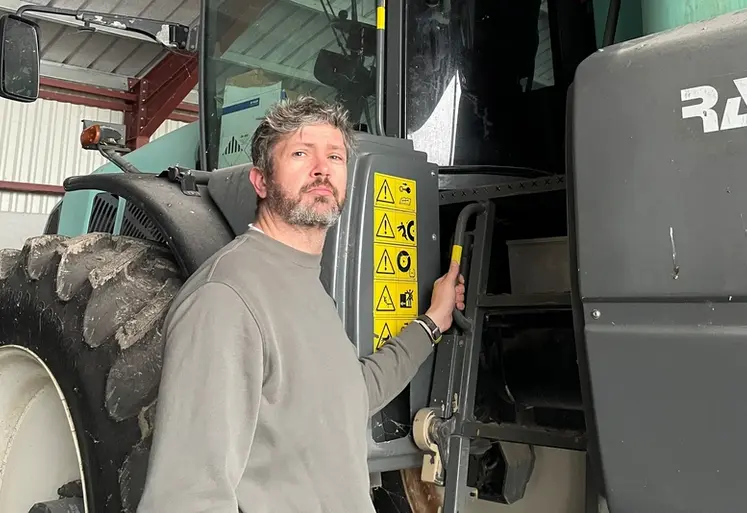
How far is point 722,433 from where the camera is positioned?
1.16 m

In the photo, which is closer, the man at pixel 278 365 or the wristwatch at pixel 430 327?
the man at pixel 278 365

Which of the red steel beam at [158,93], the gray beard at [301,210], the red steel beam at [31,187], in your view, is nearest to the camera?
the gray beard at [301,210]

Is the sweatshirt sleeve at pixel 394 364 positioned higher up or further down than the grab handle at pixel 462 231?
further down

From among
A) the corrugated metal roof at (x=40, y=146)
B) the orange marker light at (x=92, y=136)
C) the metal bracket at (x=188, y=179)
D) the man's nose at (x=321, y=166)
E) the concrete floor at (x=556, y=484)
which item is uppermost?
the corrugated metal roof at (x=40, y=146)

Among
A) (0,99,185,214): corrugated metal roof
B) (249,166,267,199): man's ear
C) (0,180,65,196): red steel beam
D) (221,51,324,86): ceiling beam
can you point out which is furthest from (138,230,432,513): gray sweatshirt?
(0,99,185,214): corrugated metal roof

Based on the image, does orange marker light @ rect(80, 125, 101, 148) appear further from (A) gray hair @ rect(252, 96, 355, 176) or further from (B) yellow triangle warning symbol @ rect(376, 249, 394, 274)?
(B) yellow triangle warning symbol @ rect(376, 249, 394, 274)

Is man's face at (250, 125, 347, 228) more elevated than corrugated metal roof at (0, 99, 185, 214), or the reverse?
corrugated metal roof at (0, 99, 185, 214)

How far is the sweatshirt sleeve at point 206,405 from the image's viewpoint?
124 centimetres

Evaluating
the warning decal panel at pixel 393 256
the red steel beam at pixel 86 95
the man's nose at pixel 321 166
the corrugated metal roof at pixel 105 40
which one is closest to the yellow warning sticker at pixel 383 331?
the warning decal panel at pixel 393 256

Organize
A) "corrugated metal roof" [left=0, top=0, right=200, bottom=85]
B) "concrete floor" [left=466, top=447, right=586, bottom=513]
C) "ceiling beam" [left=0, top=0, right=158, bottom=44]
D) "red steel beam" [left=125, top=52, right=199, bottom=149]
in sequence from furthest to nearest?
"red steel beam" [left=125, top=52, right=199, bottom=149] < "corrugated metal roof" [left=0, top=0, right=200, bottom=85] < "ceiling beam" [left=0, top=0, right=158, bottom=44] < "concrete floor" [left=466, top=447, right=586, bottom=513]

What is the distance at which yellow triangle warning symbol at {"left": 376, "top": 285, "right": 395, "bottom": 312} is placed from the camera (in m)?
1.77

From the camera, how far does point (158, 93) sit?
24.7ft

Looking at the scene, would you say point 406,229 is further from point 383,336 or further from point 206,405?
point 206,405

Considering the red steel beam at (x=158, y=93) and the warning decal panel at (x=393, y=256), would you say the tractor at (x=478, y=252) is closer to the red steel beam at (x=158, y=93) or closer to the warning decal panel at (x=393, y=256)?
the warning decal panel at (x=393, y=256)
